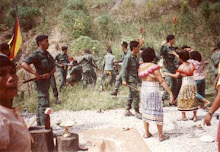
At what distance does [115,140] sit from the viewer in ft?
15.9

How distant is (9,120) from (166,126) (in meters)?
4.77

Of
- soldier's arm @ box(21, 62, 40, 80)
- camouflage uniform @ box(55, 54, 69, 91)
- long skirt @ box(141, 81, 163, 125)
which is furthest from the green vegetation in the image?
soldier's arm @ box(21, 62, 40, 80)

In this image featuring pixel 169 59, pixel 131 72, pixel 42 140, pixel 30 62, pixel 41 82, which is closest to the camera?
pixel 42 140

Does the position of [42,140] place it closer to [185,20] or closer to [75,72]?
[75,72]

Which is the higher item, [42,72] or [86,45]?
[86,45]

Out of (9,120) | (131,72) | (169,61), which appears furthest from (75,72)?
(9,120)

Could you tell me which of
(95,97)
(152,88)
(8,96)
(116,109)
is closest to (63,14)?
(95,97)

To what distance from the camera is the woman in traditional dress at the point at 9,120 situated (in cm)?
145

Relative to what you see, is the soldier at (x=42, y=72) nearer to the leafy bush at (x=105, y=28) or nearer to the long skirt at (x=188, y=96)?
the long skirt at (x=188, y=96)

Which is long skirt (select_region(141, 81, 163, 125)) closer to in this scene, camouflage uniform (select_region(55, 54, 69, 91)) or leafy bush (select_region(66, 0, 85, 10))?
camouflage uniform (select_region(55, 54, 69, 91))

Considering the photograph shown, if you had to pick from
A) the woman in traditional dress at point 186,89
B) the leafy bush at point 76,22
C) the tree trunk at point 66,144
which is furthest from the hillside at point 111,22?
the tree trunk at point 66,144

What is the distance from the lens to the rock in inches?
176

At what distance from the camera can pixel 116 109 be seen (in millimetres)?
7863

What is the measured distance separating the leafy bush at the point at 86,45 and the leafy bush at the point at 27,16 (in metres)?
3.99
